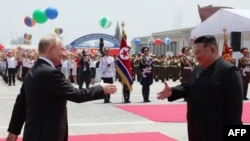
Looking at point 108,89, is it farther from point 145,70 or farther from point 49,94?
point 145,70

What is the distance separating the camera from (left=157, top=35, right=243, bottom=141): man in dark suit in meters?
3.88

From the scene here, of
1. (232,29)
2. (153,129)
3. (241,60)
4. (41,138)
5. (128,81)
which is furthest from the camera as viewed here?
(232,29)

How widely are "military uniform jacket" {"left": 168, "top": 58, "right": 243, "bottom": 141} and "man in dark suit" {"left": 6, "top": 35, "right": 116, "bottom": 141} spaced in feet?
2.59

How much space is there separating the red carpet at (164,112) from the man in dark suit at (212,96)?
19.8 feet

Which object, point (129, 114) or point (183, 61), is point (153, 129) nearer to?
point (129, 114)

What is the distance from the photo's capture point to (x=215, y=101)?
3.95 m

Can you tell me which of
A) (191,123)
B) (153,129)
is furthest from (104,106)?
(191,123)

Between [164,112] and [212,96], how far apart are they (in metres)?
7.66

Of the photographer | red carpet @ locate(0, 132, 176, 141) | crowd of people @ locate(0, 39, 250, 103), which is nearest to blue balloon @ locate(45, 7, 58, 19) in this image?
crowd of people @ locate(0, 39, 250, 103)

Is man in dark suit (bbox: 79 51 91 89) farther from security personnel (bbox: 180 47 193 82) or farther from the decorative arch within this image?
the decorative arch

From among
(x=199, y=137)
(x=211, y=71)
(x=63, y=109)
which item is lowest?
(x=199, y=137)

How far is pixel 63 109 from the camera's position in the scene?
3.99m

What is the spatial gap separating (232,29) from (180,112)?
53.4ft

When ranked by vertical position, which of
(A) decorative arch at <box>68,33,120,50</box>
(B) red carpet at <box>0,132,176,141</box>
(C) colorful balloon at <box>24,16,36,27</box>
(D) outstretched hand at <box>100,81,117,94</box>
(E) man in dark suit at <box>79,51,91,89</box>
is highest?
(C) colorful balloon at <box>24,16,36,27</box>
